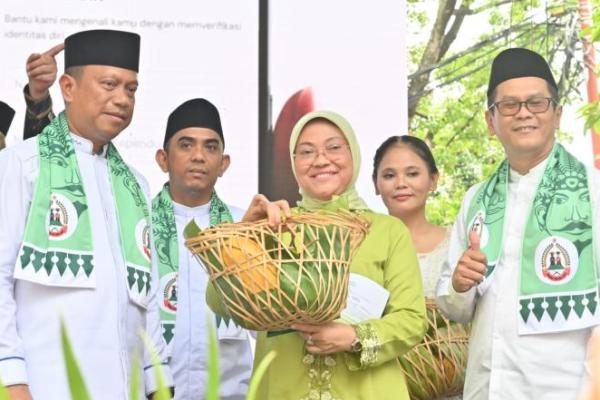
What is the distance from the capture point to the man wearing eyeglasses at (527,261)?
292 centimetres

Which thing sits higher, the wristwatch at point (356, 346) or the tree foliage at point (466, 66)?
the tree foliage at point (466, 66)

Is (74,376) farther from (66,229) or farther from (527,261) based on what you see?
(527,261)

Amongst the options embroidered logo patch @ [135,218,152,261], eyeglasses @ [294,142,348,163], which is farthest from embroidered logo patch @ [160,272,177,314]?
eyeglasses @ [294,142,348,163]

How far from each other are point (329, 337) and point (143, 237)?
712 mm

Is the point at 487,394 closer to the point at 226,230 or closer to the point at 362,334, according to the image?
the point at 362,334

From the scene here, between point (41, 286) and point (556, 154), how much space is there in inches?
62.8

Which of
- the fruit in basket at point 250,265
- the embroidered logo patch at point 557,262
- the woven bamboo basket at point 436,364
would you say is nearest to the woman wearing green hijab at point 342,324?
the fruit in basket at point 250,265

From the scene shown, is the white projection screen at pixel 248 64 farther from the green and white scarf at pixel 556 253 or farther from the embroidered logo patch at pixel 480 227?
the green and white scarf at pixel 556 253

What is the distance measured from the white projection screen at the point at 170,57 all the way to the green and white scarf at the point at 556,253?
1.94m

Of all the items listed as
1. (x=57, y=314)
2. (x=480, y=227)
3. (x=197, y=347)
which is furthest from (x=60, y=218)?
(x=480, y=227)

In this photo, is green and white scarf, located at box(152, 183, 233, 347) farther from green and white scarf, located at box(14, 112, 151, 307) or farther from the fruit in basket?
the fruit in basket

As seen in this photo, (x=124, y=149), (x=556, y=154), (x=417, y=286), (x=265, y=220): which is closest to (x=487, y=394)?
(x=417, y=286)

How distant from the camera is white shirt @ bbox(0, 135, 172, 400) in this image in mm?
2680

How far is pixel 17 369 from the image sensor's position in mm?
2607
